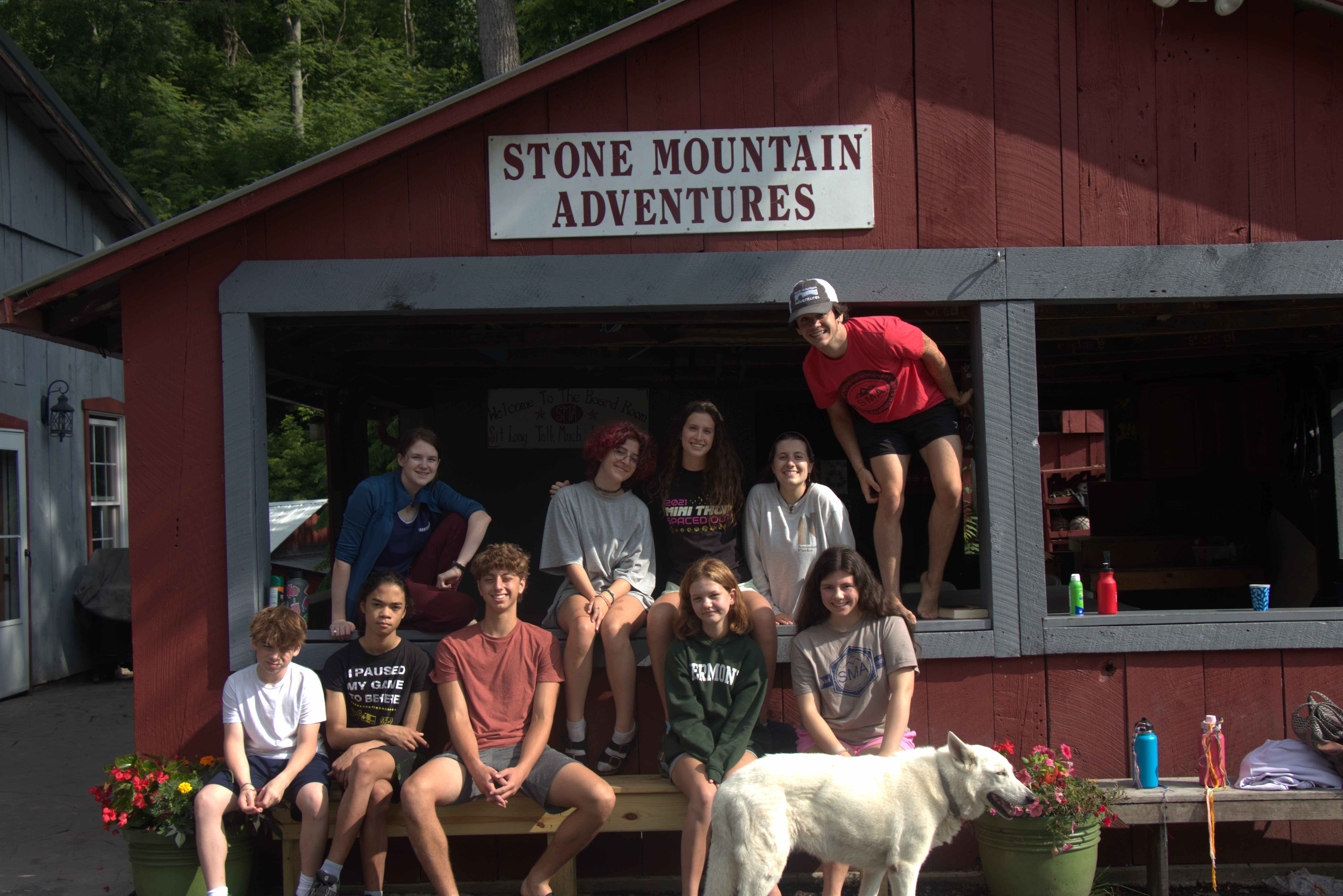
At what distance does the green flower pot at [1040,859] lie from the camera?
435 cm

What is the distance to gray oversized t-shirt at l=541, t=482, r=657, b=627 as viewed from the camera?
15.6 feet

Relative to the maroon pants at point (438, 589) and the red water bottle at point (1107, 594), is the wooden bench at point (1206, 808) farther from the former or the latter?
the maroon pants at point (438, 589)

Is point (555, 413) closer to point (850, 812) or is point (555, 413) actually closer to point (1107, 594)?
point (1107, 594)

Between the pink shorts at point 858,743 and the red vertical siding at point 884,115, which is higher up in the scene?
the red vertical siding at point 884,115

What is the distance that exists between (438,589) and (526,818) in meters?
1.09

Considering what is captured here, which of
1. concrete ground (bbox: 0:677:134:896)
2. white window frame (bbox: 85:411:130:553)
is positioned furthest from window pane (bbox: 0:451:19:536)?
concrete ground (bbox: 0:677:134:896)

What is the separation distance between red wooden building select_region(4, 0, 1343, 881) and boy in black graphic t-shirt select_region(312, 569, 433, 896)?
58cm

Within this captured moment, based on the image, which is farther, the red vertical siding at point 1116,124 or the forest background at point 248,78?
the forest background at point 248,78

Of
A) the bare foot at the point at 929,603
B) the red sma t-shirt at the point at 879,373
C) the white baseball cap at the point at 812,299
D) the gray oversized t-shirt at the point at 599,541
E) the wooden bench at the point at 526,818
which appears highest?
the white baseball cap at the point at 812,299

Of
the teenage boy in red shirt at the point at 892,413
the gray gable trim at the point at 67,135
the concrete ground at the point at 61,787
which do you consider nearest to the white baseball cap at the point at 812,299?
the teenage boy in red shirt at the point at 892,413

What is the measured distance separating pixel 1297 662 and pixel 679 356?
182 inches

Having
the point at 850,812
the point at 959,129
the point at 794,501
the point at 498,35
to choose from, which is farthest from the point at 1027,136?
the point at 498,35

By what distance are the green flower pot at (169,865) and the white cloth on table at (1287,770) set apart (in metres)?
4.26

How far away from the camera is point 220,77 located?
23.8m
